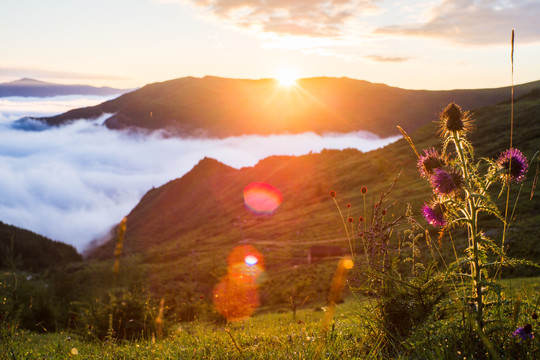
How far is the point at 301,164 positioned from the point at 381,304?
180323 millimetres

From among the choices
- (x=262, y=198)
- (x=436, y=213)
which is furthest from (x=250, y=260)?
(x=262, y=198)

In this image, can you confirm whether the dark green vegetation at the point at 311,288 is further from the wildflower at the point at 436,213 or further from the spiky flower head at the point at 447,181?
the spiky flower head at the point at 447,181

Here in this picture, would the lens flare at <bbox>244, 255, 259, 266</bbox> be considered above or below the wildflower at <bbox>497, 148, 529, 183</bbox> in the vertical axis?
below

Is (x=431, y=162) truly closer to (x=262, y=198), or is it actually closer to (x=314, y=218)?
(x=314, y=218)

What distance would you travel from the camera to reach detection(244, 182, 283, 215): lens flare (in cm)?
13950

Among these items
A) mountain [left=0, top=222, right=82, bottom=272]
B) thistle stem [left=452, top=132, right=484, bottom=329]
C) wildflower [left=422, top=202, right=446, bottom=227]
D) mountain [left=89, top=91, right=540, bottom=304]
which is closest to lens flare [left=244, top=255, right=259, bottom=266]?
mountain [left=89, top=91, right=540, bottom=304]

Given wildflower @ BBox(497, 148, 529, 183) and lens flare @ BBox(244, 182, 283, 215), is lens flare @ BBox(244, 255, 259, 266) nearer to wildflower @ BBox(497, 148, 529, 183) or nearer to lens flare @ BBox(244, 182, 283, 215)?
lens flare @ BBox(244, 182, 283, 215)

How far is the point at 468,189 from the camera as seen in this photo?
11.9 ft

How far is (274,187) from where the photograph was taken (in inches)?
6575

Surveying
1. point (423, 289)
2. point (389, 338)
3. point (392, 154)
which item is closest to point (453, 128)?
point (423, 289)

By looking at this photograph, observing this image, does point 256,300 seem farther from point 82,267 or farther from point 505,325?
point 82,267

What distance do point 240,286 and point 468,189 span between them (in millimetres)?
34166

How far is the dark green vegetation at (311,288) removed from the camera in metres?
3.74

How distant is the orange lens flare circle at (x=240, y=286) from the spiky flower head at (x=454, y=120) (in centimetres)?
454
